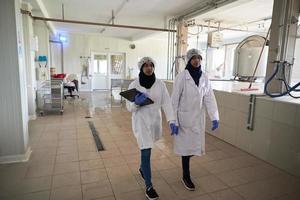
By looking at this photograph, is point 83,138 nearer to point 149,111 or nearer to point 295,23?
point 149,111

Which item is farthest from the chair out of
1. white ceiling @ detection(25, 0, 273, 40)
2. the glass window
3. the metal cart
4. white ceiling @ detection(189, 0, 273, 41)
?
white ceiling @ detection(189, 0, 273, 41)

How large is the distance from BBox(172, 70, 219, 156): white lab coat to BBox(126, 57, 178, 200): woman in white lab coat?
0.49ft

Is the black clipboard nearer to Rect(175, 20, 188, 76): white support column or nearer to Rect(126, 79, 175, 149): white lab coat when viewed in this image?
Rect(126, 79, 175, 149): white lab coat

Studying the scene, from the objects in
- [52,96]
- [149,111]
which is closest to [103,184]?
[149,111]

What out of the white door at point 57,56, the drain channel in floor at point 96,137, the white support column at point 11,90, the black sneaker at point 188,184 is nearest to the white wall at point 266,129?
the black sneaker at point 188,184

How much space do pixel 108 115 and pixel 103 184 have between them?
3131 mm

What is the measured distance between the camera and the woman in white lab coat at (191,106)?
2033 mm

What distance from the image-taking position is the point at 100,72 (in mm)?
10250

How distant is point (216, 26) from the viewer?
22.9 feet

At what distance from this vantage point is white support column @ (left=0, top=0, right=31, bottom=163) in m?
2.37

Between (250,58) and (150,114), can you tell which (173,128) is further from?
(250,58)

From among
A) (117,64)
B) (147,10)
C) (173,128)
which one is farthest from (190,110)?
(117,64)

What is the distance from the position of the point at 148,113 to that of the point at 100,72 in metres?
8.83

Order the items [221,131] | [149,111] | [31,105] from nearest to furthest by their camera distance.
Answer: [149,111] < [221,131] < [31,105]
